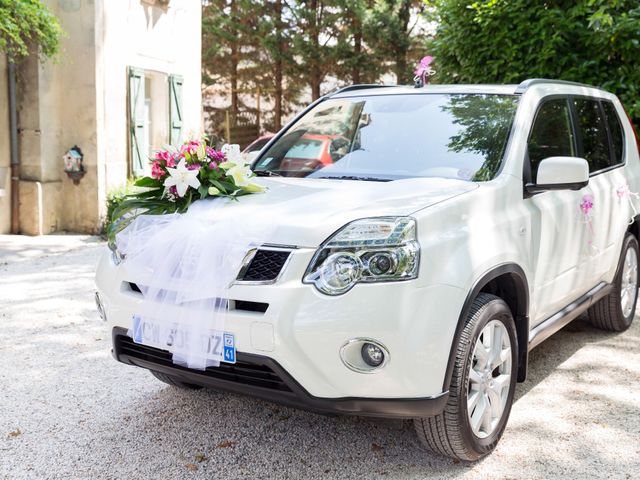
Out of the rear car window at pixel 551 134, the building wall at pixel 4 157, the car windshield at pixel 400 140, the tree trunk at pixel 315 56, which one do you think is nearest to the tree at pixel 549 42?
the rear car window at pixel 551 134

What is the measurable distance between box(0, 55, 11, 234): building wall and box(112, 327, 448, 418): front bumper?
8088 millimetres

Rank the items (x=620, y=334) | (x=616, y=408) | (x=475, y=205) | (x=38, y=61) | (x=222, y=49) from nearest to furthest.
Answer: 1. (x=475, y=205)
2. (x=616, y=408)
3. (x=620, y=334)
4. (x=38, y=61)
5. (x=222, y=49)

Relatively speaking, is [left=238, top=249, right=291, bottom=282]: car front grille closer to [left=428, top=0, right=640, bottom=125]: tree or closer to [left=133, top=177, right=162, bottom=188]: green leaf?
[left=133, top=177, right=162, bottom=188]: green leaf

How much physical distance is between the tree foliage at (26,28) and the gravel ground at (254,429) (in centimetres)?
497

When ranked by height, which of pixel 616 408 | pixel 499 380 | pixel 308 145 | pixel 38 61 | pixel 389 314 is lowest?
pixel 616 408

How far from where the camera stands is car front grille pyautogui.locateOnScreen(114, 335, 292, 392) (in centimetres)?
288

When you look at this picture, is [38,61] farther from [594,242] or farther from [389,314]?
[389,314]

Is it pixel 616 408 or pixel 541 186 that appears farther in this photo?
pixel 616 408

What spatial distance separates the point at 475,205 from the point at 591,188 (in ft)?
5.38

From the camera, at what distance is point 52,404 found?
4043 millimetres

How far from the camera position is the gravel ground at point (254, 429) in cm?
325

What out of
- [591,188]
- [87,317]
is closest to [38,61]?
[87,317]

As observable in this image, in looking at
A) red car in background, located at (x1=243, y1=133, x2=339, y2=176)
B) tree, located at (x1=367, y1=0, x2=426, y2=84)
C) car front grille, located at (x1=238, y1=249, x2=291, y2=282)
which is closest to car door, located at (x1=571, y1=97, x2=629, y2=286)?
red car in background, located at (x1=243, y1=133, x2=339, y2=176)

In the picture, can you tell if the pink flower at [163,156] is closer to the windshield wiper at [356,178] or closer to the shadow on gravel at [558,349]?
the windshield wiper at [356,178]
